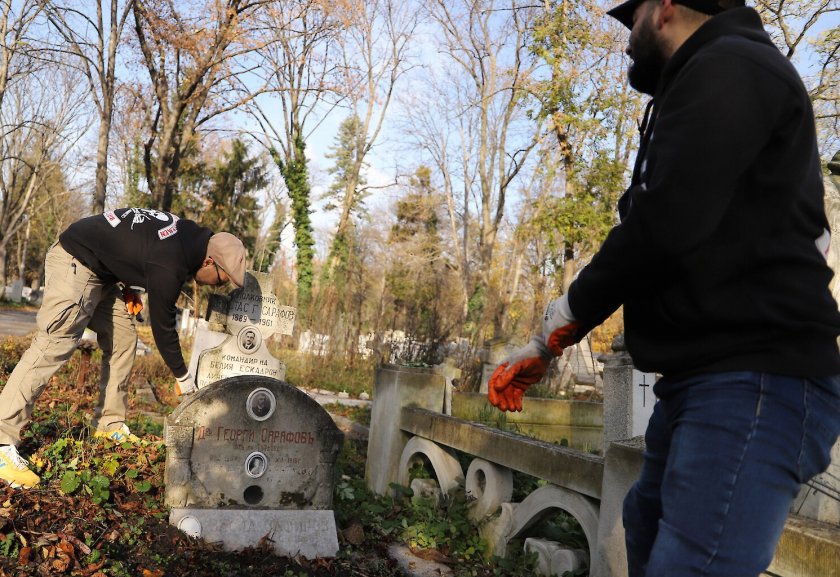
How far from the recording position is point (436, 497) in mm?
5066

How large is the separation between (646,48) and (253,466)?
375 cm

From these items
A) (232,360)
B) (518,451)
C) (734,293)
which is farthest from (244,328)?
(734,293)

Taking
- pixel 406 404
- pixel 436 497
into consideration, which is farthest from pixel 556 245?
pixel 436 497

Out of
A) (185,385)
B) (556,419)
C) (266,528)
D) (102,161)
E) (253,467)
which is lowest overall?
(266,528)

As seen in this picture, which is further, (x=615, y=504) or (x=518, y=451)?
(x=518, y=451)

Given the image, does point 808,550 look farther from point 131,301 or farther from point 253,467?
point 131,301

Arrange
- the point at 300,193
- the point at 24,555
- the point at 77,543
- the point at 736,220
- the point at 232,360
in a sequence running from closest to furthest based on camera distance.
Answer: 1. the point at 736,220
2. the point at 24,555
3. the point at 77,543
4. the point at 232,360
5. the point at 300,193

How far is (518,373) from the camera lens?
1.92 meters

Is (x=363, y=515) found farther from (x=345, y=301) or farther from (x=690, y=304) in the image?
(x=345, y=301)

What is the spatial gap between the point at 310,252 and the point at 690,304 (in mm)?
22811

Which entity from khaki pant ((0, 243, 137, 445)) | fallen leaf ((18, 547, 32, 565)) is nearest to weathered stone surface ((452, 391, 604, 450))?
khaki pant ((0, 243, 137, 445))

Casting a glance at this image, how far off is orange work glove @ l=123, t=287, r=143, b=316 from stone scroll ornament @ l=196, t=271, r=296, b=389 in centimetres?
126

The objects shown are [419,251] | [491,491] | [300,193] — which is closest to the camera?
[491,491]

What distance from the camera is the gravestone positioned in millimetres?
4242
